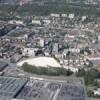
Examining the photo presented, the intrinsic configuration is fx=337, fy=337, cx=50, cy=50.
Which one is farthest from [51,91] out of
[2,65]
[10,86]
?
[2,65]

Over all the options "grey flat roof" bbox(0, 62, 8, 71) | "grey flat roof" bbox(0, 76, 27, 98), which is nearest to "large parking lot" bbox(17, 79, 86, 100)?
"grey flat roof" bbox(0, 76, 27, 98)

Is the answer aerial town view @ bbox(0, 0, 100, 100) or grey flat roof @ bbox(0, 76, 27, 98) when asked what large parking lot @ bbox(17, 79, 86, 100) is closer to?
aerial town view @ bbox(0, 0, 100, 100)

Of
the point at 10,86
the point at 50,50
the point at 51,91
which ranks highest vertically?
the point at 10,86

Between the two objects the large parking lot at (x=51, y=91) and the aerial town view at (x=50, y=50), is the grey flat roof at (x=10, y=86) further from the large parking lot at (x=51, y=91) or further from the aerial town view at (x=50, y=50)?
the large parking lot at (x=51, y=91)

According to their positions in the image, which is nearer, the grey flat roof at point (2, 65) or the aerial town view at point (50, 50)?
the aerial town view at point (50, 50)

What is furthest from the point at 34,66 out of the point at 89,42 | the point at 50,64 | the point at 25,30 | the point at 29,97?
the point at 25,30

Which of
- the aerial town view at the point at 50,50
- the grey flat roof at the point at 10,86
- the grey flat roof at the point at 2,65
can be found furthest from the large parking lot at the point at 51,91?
the grey flat roof at the point at 2,65

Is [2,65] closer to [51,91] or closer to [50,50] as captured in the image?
[50,50]

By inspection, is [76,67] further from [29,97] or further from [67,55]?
[29,97]
